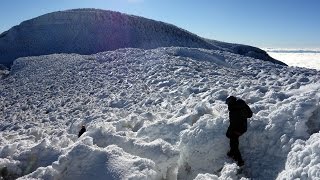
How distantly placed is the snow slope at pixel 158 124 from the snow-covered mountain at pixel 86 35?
20.9m

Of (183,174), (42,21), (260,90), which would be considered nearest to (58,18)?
(42,21)

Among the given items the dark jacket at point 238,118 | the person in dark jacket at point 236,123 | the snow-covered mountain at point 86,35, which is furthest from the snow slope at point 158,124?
the snow-covered mountain at point 86,35

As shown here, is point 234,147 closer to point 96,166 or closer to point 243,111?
point 243,111

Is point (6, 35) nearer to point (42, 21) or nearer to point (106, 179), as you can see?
point (42, 21)

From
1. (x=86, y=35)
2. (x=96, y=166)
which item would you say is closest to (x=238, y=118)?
(x=96, y=166)

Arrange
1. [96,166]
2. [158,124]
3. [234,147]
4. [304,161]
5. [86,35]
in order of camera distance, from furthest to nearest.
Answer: [86,35], [158,124], [234,147], [96,166], [304,161]

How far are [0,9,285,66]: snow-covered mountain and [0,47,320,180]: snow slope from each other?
A: 2093 centimetres

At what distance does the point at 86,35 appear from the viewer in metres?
46.9

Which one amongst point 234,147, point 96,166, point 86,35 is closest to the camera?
point 96,166

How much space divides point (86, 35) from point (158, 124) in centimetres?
3638

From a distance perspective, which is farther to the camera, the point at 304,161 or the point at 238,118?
the point at 238,118

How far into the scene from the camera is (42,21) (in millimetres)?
52188

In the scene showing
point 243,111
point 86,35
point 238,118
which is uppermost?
point 243,111

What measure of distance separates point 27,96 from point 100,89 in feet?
15.5
